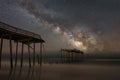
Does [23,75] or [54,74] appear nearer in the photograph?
[23,75]

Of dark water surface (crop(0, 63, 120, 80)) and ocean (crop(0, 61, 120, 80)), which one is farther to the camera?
ocean (crop(0, 61, 120, 80))

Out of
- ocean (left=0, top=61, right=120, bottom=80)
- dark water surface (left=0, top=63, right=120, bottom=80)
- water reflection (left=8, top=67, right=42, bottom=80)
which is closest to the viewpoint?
water reflection (left=8, top=67, right=42, bottom=80)

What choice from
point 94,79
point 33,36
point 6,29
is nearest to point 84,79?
point 94,79

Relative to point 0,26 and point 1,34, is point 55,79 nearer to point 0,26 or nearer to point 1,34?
point 0,26

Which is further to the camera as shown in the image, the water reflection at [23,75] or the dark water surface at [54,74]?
the dark water surface at [54,74]

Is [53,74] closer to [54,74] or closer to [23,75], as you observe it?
[54,74]

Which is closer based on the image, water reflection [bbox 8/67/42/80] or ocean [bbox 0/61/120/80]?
water reflection [bbox 8/67/42/80]

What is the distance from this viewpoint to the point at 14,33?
25938mm

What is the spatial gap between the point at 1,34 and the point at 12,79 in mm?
8568

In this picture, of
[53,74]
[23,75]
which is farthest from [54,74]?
[23,75]

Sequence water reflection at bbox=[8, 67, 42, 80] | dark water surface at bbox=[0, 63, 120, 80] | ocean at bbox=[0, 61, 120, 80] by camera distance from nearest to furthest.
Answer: water reflection at bbox=[8, 67, 42, 80]
dark water surface at bbox=[0, 63, 120, 80]
ocean at bbox=[0, 61, 120, 80]

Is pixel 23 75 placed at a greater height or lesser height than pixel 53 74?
greater

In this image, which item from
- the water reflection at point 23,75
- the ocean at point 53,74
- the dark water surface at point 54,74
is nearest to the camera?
the water reflection at point 23,75

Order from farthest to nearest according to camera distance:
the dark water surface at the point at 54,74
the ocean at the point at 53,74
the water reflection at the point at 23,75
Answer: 1. the ocean at the point at 53,74
2. the dark water surface at the point at 54,74
3. the water reflection at the point at 23,75
